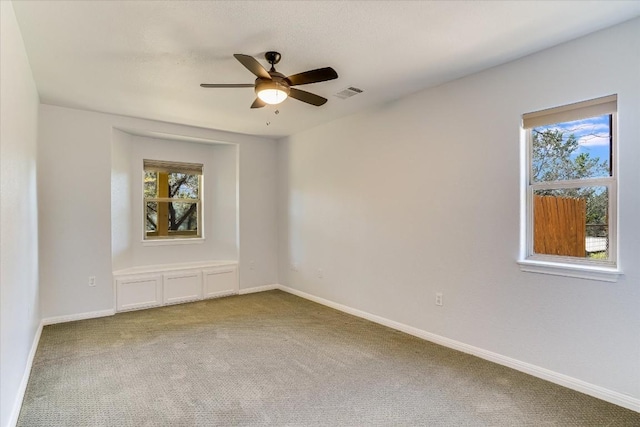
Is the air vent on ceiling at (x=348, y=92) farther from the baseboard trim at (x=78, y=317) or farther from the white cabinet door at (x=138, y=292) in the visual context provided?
the baseboard trim at (x=78, y=317)

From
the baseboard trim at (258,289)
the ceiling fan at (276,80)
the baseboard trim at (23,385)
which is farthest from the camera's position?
the baseboard trim at (258,289)

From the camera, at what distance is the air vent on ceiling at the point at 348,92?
11.8 ft

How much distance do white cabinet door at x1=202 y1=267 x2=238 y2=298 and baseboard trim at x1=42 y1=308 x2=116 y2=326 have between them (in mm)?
1292

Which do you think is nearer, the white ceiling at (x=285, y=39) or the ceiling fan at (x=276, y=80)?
the white ceiling at (x=285, y=39)

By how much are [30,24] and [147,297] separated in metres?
3.55

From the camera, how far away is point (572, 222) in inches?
107

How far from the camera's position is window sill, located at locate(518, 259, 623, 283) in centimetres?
241

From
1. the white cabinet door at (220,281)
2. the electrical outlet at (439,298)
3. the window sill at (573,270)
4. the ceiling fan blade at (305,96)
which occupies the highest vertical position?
the ceiling fan blade at (305,96)

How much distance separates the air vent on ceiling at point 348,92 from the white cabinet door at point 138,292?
11.8ft

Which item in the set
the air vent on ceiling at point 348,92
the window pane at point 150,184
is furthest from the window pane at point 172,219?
the air vent on ceiling at point 348,92

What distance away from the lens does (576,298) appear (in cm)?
257

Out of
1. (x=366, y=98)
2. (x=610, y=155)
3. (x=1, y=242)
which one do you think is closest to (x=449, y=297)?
(x=610, y=155)

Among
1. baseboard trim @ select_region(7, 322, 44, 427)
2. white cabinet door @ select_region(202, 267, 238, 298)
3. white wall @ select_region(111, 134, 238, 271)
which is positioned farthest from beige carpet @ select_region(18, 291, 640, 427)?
white wall @ select_region(111, 134, 238, 271)

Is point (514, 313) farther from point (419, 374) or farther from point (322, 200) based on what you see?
point (322, 200)
